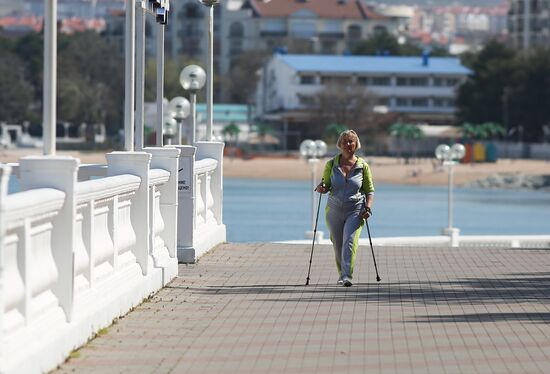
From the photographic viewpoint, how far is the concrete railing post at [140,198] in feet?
50.9

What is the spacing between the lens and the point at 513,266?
67.4ft

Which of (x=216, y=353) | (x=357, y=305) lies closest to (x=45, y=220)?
(x=216, y=353)

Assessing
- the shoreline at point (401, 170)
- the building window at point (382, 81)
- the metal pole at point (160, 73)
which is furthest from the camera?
the building window at point (382, 81)

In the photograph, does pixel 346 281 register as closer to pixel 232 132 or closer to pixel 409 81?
pixel 232 132

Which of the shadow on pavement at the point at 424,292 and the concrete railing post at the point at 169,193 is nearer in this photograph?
the shadow on pavement at the point at 424,292

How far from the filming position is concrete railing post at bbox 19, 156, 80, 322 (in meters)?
11.2

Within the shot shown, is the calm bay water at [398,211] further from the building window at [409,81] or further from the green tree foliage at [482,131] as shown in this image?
the building window at [409,81]

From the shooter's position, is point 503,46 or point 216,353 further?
point 503,46

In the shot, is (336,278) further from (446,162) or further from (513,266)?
(446,162)

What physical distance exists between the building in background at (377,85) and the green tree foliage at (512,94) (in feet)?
17.8

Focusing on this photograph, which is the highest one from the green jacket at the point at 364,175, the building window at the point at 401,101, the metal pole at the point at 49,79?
the building window at the point at 401,101

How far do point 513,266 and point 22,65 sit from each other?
453 ft

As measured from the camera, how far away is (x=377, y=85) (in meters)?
148

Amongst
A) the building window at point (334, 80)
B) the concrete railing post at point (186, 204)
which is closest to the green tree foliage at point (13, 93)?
the building window at point (334, 80)
